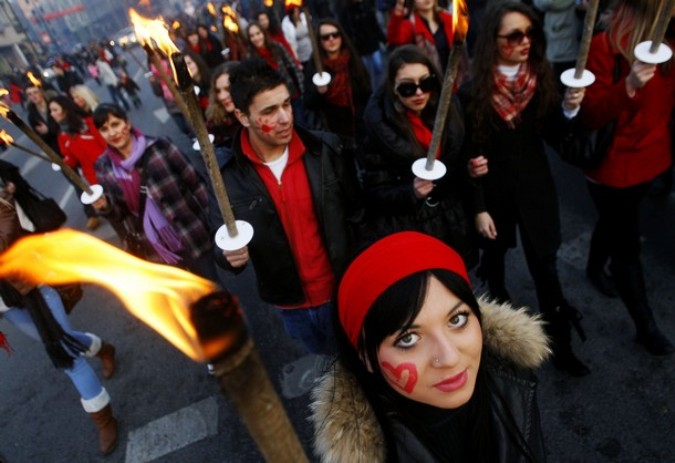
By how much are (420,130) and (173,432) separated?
2.76 metres

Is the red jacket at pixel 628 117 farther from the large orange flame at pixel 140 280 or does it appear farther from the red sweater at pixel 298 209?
the large orange flame at pixel 140 280

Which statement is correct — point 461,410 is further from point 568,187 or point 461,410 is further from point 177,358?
point 568,187

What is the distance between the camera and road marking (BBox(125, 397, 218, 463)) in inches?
128

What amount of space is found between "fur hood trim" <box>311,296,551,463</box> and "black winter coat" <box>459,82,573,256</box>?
1.16 metres

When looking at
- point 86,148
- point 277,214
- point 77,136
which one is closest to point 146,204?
point 277,214

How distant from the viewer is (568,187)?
4.82 metres

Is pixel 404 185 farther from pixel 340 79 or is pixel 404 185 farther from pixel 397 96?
pixel 340 79

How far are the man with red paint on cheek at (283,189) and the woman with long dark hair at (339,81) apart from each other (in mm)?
2396

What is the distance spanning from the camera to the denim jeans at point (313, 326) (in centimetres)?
270

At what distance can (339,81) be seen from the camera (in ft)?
15.8

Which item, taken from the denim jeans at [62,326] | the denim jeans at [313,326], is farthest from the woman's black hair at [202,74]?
the denim jeans at [313,326]

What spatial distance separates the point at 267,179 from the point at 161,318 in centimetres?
171

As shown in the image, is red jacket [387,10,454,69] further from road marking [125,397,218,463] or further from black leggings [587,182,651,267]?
road marking [125,397,218,463]

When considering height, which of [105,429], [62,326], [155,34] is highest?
[155,34]
